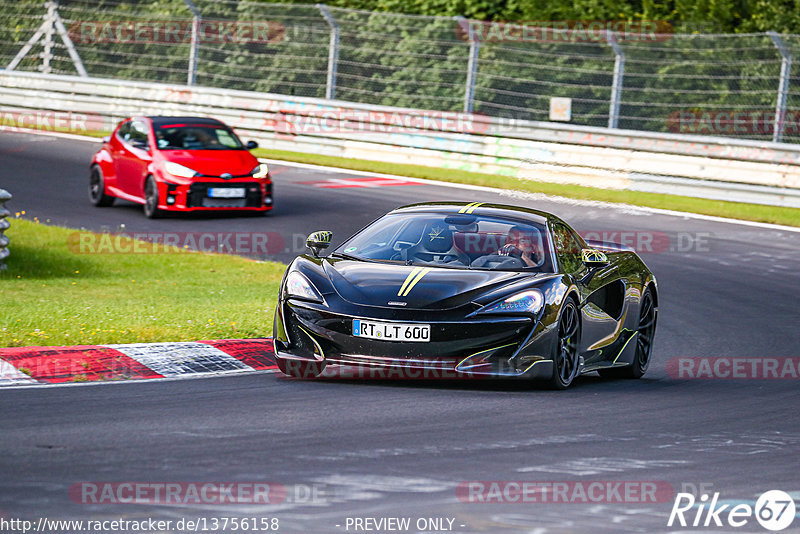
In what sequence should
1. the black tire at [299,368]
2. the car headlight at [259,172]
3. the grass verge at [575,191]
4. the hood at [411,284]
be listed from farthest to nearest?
the grass verge at [575,191] < the car headlight at [259,172] < the black tire at [299,368] < the hood at [411,284]

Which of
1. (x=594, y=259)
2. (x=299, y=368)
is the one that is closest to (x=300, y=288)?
(x=299, y=368)

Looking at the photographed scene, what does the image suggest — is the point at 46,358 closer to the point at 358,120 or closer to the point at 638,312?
the point at 638,312

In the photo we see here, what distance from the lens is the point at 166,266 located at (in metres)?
15.8

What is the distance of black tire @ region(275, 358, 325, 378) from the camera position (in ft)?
29.7

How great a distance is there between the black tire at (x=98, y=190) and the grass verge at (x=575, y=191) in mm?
5623

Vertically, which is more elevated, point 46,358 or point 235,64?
point 235,64

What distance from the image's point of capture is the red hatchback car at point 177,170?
763 inches

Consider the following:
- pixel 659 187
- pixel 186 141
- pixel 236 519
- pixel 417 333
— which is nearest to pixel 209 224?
pixel 186 141

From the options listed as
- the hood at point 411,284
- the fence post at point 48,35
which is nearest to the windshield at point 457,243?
the hood at point 411,284

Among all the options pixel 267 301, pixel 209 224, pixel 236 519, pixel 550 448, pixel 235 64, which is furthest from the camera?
pixel 235 64

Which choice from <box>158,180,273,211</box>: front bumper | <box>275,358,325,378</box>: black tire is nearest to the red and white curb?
<box>275,358,325,378</box>: black tire

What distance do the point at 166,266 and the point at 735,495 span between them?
1050cm

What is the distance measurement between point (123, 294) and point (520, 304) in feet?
19.1

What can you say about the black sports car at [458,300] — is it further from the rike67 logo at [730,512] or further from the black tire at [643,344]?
the rike67 logo at [730,512]
